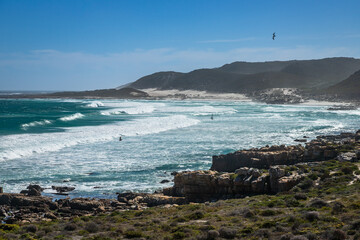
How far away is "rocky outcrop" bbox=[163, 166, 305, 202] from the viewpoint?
1830 cm

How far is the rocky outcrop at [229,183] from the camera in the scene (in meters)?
18.3

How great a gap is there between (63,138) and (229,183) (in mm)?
23754

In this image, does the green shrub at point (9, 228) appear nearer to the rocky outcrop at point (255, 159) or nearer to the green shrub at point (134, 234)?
the green shrub at point (134, 234)

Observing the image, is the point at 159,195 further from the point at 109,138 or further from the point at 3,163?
the point at 109,138

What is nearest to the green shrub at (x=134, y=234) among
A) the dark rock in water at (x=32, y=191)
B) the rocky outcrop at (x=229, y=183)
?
the rocky outcrop at (x=229, y=183)

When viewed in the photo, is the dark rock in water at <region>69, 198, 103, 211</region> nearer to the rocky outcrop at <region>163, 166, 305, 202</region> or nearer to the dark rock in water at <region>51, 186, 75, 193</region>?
the dark rock in water at <region>51, 186, 75, 193</region>

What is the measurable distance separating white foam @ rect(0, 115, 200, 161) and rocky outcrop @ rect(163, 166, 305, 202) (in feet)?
51.7

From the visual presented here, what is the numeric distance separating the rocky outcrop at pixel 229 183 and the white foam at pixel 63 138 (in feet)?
51.7

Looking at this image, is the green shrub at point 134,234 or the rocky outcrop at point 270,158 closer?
the green shrub at point 134,234

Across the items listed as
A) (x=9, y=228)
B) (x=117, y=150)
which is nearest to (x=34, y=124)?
(x=117, y=150)

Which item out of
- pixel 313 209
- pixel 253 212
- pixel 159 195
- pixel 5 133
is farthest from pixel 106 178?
pixel 5 133

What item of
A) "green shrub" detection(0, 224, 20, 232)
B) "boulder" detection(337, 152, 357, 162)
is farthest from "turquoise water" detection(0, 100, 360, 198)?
"boulder" detection(337, 152, 357, 162)

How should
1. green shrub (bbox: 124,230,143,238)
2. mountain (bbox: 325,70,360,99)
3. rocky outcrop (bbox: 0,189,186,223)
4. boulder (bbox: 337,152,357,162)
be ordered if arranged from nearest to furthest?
green shrub (bbox: 124,230,143,238), rocky outcrop (bbox: 0,189,186,223), boulder (bbox: 337,152,357,162), mountain (bbox: 325,70,360,99)

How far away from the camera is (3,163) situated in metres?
27.3
